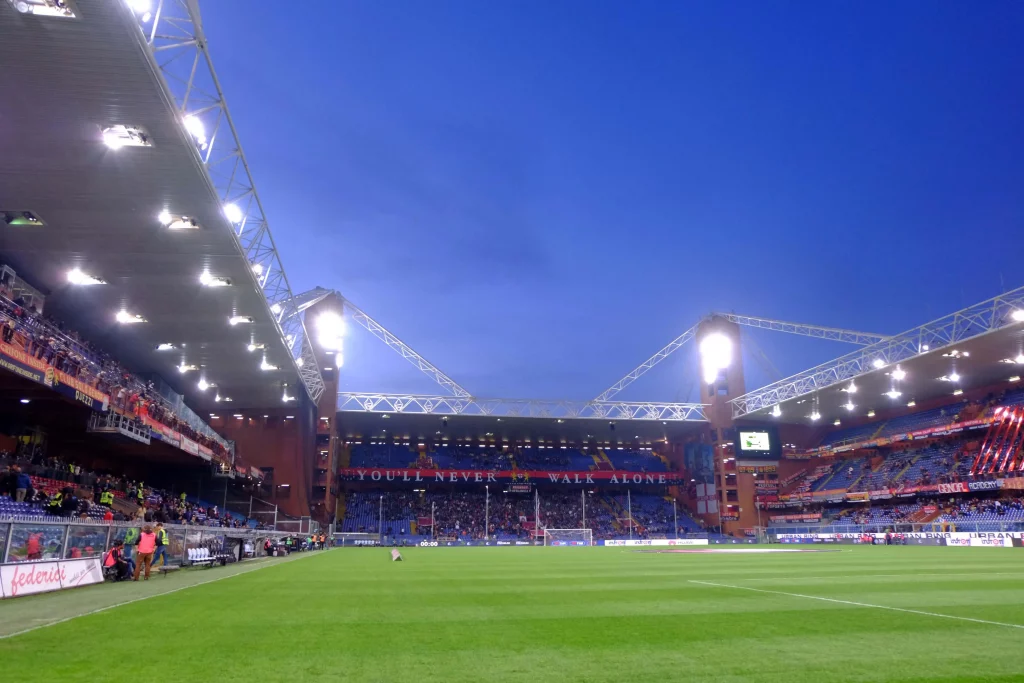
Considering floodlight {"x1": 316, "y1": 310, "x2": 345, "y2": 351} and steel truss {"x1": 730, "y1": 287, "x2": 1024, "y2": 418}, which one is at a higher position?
floodlight {"x1": 316, "y1": 310, "x2": 345, "y2": 351}

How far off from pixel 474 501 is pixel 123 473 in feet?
123

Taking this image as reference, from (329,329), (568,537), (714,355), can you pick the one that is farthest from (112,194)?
(714,355)

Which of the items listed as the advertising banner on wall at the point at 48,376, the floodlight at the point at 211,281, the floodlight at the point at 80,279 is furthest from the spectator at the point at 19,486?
the floodlight at the point at 211,281

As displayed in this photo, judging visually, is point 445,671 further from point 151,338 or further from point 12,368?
point 151,338

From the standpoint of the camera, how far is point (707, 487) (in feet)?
236

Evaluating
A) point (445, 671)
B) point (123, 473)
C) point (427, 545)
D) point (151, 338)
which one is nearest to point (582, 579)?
point (445, 671)

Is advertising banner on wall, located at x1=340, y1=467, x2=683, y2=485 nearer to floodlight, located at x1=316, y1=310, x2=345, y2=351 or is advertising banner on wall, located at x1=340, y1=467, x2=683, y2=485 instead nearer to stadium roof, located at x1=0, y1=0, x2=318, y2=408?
floodlight, located at x1=316, y1=310, x2=345, y2=351

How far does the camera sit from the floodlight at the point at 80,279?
2598 centimetres

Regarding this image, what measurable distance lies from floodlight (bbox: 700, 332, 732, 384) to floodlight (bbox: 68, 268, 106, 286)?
60386 mm

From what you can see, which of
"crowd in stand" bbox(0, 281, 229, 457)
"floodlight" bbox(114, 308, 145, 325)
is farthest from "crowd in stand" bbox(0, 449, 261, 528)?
"floodlight" bbox(114, 308, 145, 325)

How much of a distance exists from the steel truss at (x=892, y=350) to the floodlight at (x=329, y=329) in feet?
135

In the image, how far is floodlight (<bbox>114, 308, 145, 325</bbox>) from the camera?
101 feet

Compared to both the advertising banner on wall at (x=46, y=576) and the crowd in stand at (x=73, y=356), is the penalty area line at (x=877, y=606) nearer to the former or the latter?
the advertising banner on wall at (x=46, y=576)

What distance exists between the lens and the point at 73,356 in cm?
2447
